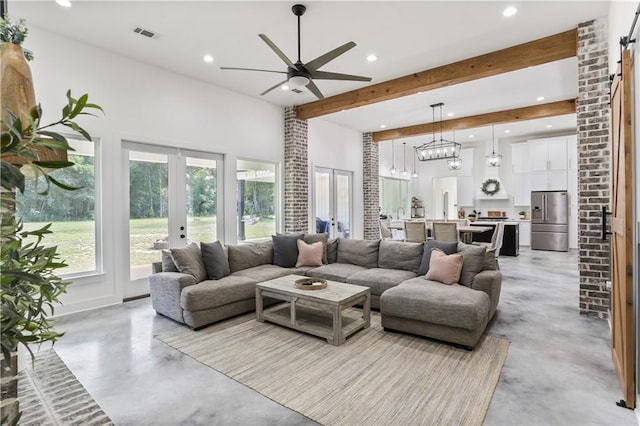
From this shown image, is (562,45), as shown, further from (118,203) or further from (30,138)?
(118,203)

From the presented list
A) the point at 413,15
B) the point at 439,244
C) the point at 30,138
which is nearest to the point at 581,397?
the point at 439,244

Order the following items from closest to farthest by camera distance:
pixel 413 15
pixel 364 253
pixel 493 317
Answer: pixel 413 15 < pixel 493 317 < pixel 364 253

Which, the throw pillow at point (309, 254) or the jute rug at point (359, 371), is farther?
the throw pillow at point (309, 254)

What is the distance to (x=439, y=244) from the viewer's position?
401cm

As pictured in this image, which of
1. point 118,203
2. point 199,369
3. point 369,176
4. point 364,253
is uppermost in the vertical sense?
point 369,176

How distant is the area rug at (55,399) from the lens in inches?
79.8

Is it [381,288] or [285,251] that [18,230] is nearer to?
[381,288]

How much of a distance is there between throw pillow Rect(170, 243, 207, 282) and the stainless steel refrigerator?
29.6ft

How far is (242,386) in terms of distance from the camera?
2.41m

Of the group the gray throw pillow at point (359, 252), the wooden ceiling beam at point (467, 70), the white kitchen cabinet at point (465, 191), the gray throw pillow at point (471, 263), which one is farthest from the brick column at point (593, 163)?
the white kitchen cabinet at point (465, 191)

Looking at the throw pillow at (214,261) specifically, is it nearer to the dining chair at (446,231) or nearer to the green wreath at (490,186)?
the dining chair at (446,231)

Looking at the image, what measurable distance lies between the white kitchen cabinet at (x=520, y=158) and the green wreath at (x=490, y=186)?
1.95 ft

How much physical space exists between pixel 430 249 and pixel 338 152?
15.4ft

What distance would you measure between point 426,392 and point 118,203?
4.36 meters
